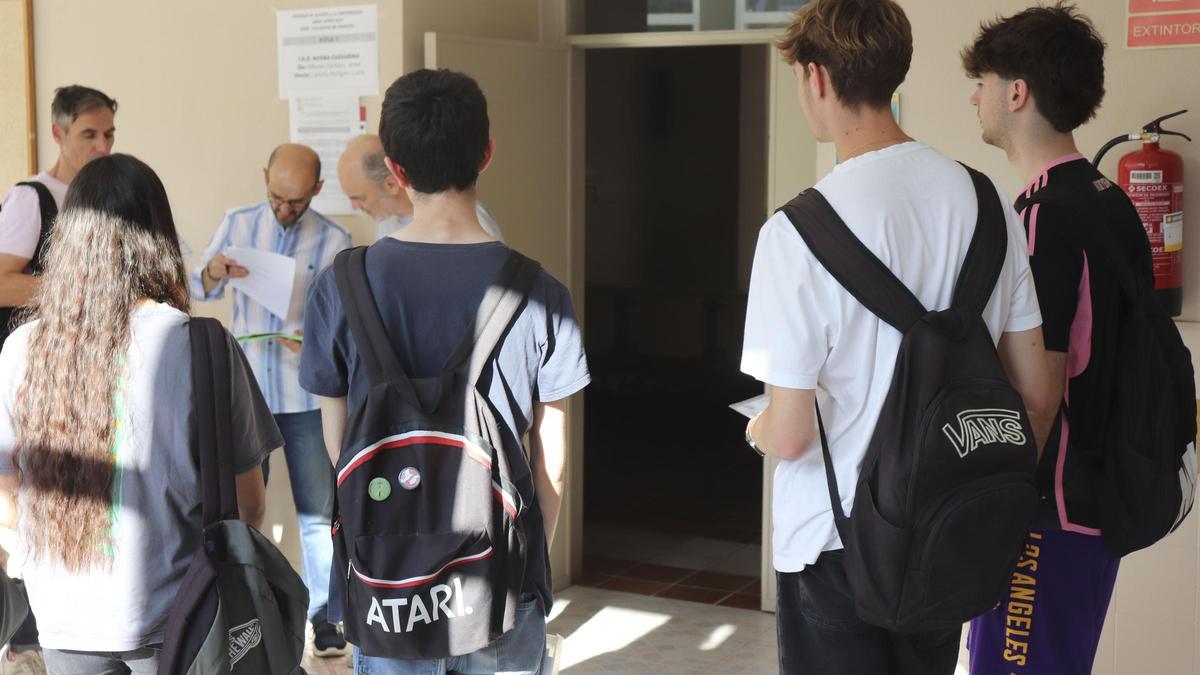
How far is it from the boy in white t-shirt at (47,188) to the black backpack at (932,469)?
9.24 ft

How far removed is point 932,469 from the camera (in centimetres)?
186

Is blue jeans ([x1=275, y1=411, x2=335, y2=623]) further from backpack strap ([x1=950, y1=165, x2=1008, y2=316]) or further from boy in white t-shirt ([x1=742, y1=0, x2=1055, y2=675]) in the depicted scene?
backpack strap ([x1=950, y1=165, x2=1008, y2=316])

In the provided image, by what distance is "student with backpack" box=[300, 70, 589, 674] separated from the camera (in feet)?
6.54

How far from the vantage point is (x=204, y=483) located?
2.18 meters

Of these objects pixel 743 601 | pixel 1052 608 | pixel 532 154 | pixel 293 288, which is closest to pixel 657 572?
pixel 743 601

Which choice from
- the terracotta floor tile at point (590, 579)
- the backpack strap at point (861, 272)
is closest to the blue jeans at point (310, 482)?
the terracotta floor tile at point (590, 579)

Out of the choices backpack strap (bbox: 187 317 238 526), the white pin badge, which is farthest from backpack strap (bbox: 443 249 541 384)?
backpack strap (bbox: 187 317 238 526)

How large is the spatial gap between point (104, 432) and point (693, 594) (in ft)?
10.8

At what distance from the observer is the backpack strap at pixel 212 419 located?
7.13 feet

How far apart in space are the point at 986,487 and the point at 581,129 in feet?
11.5

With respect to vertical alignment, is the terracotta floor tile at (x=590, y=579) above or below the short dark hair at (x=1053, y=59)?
below

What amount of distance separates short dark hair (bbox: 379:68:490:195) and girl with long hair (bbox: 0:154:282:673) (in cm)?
48

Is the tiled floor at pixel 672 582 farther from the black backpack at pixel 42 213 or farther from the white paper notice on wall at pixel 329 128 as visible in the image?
the black backpack at pixel 42 213

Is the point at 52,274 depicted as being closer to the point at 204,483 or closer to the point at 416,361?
the point at 204,483
